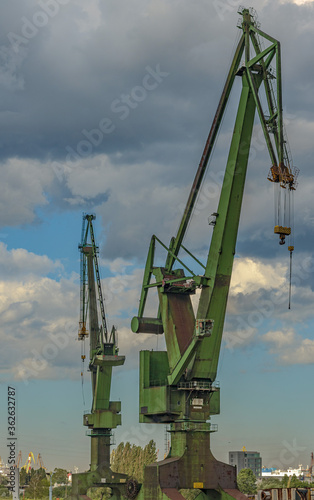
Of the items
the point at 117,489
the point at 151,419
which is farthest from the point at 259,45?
the point at 117,489

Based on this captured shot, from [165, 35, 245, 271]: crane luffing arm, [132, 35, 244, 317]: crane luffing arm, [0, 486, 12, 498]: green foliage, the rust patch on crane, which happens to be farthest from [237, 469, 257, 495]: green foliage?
[165, 35, 245, 271]: crane luffing arm

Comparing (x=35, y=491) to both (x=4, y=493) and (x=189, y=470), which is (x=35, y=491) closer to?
(x=4, y=493)

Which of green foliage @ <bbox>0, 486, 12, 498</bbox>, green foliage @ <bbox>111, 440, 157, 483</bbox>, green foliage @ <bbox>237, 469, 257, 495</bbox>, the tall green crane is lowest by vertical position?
green foliage @ <bbox>0, 486, 12, 498</bbox>

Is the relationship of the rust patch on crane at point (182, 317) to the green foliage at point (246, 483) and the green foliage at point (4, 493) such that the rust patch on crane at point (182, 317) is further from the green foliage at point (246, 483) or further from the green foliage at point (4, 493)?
the green foliage at point (4, 493)

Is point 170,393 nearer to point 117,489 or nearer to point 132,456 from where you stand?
point 117,489

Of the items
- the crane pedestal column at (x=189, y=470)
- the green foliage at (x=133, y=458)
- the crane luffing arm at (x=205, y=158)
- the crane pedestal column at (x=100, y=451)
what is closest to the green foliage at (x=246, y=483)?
the green foliage at (x=133, y=458)

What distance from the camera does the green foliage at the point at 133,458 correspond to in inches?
3487

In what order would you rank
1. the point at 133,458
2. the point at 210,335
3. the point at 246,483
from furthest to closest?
the point at 246,483 < the point at 133,458 < the point at 210,335

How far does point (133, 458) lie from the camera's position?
298 ft

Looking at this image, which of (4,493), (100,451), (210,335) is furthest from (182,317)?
(4,493)

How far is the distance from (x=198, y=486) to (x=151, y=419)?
635 centimetres

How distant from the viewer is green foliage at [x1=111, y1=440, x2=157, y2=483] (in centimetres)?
8856

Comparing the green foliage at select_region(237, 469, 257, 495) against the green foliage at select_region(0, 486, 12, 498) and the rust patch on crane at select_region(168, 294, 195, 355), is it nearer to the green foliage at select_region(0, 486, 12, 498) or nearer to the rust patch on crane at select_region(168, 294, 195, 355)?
the green foliage at select_region(0, 486, 12, 498)

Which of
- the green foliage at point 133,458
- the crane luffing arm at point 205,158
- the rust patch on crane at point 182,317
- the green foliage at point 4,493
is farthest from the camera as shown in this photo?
the green foliage at point 4,493
